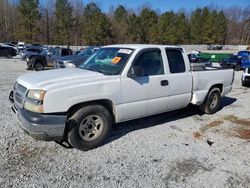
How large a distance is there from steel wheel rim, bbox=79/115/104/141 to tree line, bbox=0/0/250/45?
63967 millimetres

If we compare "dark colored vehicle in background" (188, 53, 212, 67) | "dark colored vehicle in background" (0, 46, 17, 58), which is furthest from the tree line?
"dark colored vehicle in background" (188, 53, 212, 67)

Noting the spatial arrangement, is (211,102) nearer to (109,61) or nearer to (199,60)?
(109,61)

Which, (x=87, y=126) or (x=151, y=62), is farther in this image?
(x=151, y=62)

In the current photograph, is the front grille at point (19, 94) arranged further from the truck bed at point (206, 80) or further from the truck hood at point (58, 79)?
the truck bed at point (206, 80)

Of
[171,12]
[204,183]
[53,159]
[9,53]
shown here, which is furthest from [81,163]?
[171,12]

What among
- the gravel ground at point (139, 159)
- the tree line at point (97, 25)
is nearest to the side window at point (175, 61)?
the gravel ground at point (139, 159)

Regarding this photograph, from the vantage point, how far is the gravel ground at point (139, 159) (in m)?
3.52

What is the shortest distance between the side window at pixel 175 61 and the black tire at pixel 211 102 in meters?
1.44

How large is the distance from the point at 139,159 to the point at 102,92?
1266 millimetres

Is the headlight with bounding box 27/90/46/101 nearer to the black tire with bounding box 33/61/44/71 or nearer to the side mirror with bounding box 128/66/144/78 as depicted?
the side mirror with bounding box 128/66/144/78

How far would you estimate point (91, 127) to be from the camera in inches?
174

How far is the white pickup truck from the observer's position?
3.91 meters

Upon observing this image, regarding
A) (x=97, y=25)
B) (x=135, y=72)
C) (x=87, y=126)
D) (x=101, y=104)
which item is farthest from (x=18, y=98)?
(x=97, y=25)

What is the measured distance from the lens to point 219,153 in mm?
4457
